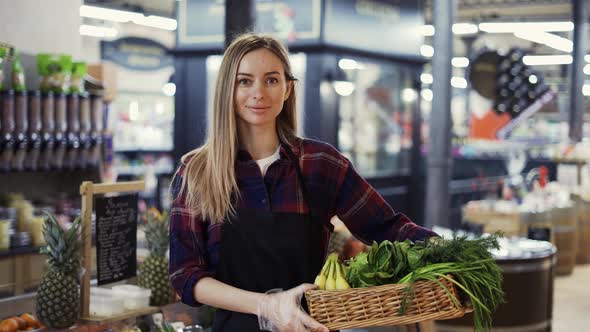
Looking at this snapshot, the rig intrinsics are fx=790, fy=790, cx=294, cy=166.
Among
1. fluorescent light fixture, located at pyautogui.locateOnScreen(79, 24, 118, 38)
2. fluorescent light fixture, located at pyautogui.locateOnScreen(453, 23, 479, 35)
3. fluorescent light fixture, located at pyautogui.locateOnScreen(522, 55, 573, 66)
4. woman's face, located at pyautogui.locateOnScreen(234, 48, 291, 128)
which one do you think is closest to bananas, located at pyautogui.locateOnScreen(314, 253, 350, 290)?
woman's face, located at pyautogui.locateOnScreen(234, 48, 291, 128)

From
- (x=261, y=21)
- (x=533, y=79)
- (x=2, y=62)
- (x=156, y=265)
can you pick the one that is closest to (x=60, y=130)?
(x=2, y=62)

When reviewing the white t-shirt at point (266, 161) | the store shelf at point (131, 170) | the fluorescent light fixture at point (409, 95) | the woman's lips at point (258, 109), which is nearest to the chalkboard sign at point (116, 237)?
the white t-shirt at point (266, 161)

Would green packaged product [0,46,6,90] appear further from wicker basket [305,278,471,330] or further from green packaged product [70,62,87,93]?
wicker basket [305,278,471,330]

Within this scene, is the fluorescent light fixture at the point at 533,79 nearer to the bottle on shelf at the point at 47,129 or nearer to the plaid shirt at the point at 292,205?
the bottle on shelf at the point at 47,129

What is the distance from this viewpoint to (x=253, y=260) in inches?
88.8

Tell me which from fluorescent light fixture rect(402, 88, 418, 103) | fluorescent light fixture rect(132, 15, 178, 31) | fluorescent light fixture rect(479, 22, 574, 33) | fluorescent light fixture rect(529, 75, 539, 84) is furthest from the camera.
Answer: fluorescent light fixture rect(479, 22, 574, 33)

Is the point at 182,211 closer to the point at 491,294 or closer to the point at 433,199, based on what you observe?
the point at 491,294

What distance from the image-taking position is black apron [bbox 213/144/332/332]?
2.26 m

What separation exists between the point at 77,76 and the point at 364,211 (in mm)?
4170

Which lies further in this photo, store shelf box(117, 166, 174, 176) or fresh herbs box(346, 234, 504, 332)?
store shelf box(117, 166, 174, 176)

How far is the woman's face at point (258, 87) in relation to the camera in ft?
7.34

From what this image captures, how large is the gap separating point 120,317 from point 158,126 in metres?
13.6

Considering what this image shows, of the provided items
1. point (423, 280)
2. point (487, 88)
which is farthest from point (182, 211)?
point (487, 88)

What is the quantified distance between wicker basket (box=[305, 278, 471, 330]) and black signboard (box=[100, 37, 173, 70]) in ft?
29.3
